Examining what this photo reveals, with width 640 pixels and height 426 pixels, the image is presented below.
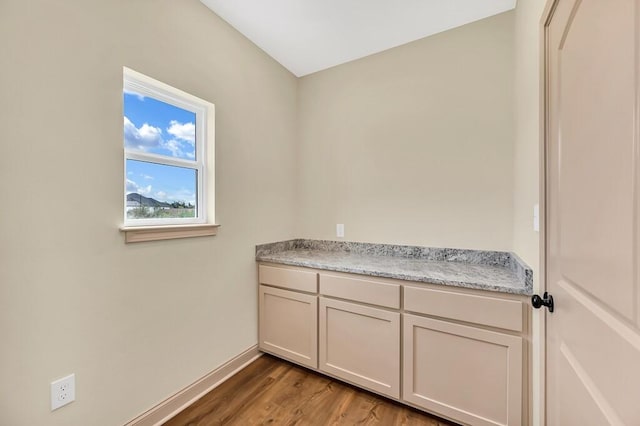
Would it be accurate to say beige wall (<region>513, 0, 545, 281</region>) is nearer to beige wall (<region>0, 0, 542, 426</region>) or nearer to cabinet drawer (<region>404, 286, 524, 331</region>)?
beige wall (<region>0, 0, 542, 426</region>)

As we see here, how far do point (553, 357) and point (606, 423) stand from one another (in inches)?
17.6

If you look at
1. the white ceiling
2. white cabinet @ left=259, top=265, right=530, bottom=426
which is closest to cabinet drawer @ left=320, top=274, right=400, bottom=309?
white cabinet @ left=259, top=265, right=530, bottom=426

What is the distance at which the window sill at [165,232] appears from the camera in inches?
56.8

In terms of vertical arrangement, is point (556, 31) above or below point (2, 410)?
above

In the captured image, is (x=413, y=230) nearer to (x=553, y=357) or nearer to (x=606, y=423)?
(x=553, y=357)

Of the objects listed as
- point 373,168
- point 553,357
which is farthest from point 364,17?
point 553,357

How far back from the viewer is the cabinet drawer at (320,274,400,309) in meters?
1.71

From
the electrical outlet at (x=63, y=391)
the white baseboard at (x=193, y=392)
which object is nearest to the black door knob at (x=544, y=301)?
the white baseboard at (x=193, y=392)

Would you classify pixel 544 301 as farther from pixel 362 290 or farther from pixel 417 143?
pixel 417 143

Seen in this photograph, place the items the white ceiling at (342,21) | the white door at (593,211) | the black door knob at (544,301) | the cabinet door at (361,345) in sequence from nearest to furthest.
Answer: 1. the white door at (593,211)
2. the black door knob at (544,301)
3. the cabinet door at (361,345)
4. the white ceiling at (342,21)

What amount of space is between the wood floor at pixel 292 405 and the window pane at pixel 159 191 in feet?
4.17

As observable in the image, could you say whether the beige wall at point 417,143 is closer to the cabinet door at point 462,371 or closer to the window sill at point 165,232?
the cabinet door at point 462,371

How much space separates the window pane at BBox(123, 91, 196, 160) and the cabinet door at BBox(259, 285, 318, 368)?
1.30 meters

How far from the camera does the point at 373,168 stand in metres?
2.40
